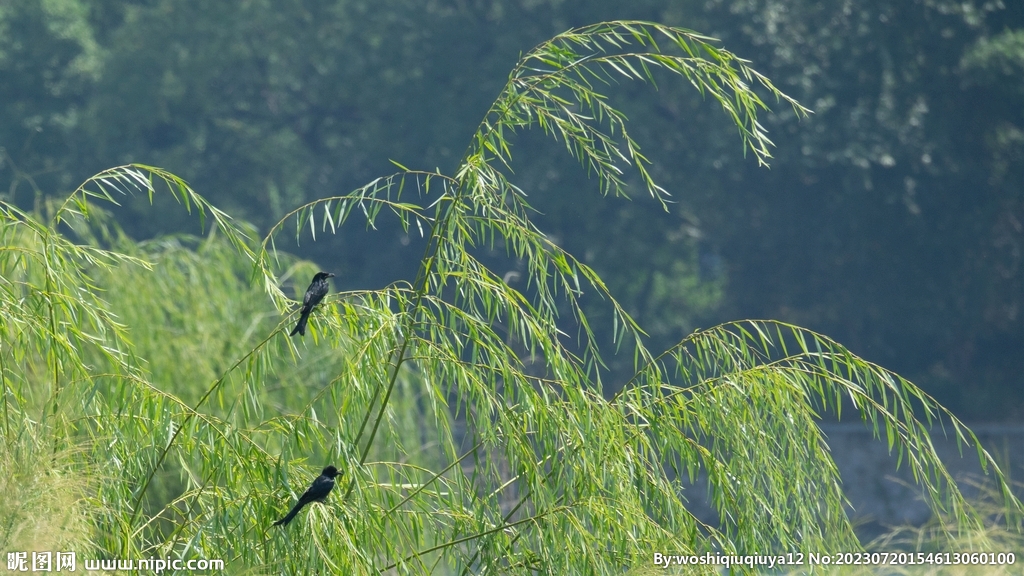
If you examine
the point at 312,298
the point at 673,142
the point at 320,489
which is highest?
the point at 312,298

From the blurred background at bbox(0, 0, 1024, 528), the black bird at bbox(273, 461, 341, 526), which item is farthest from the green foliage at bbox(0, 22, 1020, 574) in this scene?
the blurred background at bbox(0, 0, 1024, 528)

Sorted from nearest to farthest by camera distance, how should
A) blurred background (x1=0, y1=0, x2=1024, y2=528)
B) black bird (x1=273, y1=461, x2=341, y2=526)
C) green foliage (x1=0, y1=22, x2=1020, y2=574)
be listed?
black bird (x1=273, y1=461, x2=341, y2=526), green foliage (x1=0, y1=22, x2=1020, y2=574), blurred background (x1=0, y1=0, x2=1024, y2=528)

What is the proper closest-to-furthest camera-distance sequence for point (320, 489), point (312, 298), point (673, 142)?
point (320, 489), point (312, 298), point (673, 142)

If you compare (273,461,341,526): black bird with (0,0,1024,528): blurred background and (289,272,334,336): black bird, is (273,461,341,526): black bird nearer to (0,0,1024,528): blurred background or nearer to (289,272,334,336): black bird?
(289,272,334,336): black bird

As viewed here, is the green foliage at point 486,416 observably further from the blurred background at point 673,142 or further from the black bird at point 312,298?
the blurred background at point 673,142

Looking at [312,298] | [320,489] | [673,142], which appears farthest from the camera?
[673,142]

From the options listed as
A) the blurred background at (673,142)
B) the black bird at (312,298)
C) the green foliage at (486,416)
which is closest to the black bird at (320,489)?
the green foliage at (486,416)

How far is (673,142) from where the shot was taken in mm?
15156

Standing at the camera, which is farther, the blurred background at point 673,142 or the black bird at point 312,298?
the blurred background at point 673,142

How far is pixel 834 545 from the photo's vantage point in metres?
2.65

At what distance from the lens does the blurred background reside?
48.0ft

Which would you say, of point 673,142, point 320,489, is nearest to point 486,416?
point 320,489

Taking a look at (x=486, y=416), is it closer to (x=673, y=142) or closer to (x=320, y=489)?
(x=320, y=489)

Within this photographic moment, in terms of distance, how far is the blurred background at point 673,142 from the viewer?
48.0 feet
